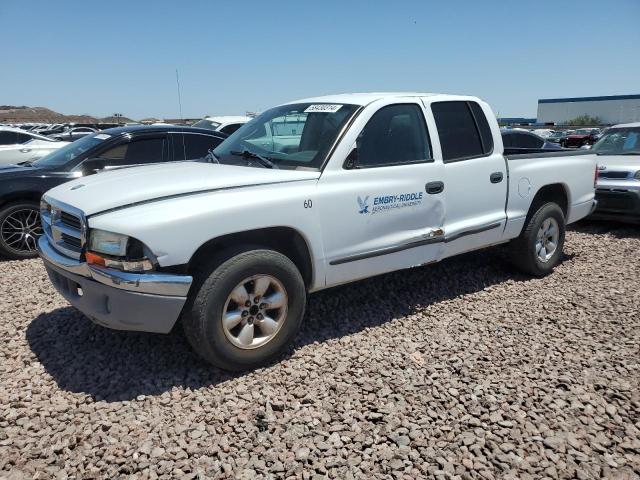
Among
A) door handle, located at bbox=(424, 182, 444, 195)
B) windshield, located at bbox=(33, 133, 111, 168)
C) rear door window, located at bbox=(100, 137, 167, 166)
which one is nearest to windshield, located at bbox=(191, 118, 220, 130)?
rear door window, located at bbox=(100, 137, 167, 166)

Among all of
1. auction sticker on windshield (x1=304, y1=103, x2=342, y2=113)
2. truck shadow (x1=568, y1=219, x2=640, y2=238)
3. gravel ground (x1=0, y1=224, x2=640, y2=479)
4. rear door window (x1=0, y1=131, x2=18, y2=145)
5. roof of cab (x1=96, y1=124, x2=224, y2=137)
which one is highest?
auction sticker on windshield (x1=304, y1=103, x2=342, y2=113)

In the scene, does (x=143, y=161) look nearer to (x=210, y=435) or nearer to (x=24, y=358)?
(x=24, y=358)

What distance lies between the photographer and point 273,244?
3.56 metres

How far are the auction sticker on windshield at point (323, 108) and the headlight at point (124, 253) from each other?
191 centimetres

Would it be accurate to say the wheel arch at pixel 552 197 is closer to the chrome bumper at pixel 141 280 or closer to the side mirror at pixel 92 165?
the chrome bumper at pixel 141 280

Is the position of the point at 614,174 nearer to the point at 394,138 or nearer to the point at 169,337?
the point at 394,138

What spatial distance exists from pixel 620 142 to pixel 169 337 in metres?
8.45

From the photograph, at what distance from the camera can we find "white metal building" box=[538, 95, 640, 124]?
2879 inches

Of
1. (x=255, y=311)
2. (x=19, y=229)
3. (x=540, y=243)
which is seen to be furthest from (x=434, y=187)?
(x=19, y=229)

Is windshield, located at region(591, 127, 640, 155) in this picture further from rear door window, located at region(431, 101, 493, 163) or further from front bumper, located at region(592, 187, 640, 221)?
rear door window, located at region(431, 101, 493, 163)

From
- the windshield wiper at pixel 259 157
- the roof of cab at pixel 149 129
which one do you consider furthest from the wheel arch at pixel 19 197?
the windshield wiper at pixel 259 157

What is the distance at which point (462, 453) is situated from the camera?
2.61 meters

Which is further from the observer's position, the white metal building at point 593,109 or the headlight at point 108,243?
the white metal building at point 593,109

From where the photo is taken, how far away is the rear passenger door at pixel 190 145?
266 inches
